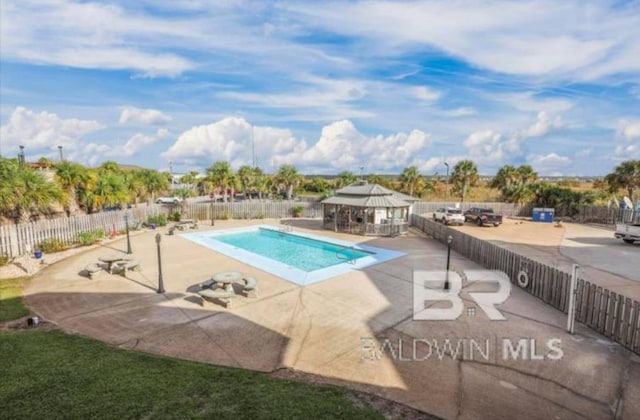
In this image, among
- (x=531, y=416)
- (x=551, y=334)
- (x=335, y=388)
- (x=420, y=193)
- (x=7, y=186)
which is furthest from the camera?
(x=420, y=193)

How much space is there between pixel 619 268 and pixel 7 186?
2586 centimetres

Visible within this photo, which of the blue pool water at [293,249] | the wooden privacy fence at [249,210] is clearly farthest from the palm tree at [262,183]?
the blue pool water at [293,249]

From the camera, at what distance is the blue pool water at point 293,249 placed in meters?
15.2

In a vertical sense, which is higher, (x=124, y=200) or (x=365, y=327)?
(x=124, y=200)

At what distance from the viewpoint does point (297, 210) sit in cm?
2892

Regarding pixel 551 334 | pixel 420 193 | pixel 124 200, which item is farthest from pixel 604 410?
pixel 420 193

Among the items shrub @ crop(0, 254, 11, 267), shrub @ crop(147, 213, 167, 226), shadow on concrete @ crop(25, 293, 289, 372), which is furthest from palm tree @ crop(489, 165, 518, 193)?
shrub @ crop(0, 254, 11, 267)

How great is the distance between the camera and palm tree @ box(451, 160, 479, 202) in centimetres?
3691

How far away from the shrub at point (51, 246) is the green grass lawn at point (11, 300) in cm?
424

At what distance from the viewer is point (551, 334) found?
293 inches

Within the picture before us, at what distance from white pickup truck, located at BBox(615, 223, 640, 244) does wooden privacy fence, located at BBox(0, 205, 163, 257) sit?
28970 mm

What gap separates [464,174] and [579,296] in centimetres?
3144

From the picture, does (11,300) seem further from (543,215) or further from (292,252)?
(543,215)

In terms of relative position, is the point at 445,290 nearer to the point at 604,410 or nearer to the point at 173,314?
the point at 604,410
